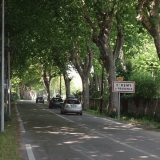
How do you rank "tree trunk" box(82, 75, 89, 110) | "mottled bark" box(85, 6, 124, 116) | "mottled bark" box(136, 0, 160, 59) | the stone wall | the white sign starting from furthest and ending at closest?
"tree trunk" box(82, 75, 89, 110)
"mottled bark" box(85, 6, 124, 116)
the white sign
the stone wall
"mottled bark" box(136, 0, 160, 59)

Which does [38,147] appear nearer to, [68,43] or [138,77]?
[138,77]

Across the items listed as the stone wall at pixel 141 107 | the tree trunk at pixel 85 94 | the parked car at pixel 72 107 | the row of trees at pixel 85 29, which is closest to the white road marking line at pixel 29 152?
the row of trees at pixel 85 29

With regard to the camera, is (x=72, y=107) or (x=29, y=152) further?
(x=72, y=107)

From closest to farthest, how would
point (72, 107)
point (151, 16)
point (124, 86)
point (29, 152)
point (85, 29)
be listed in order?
point (29, 152) → point (151, 16) → point (124, 86) → point (85, 29) → point (72, 107)

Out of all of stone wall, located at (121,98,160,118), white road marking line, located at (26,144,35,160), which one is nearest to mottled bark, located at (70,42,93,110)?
stone wall, located at (121,98,160,118)

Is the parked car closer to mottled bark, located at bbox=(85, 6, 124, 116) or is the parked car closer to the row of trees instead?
the row of trees

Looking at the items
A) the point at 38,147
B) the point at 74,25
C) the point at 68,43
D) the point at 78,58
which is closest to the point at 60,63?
the point at 78,58

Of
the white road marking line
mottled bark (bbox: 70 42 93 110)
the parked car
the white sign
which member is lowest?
the white road marking line

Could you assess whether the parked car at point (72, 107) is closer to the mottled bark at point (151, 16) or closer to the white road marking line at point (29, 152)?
the mottled bark at point (151, 16)

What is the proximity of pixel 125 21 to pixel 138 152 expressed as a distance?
21.8 meters

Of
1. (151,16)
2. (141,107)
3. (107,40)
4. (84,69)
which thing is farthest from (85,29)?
(84,69)

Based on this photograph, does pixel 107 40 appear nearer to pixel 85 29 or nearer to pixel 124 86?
pixel 85 29

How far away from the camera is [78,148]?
37.7ft

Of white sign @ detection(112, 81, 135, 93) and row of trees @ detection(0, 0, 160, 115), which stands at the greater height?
row of trees @ detection(0, 0, 160, 115)
